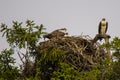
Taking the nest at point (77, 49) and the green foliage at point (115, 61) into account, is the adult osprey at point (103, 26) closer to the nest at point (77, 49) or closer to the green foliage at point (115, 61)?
the nest at point (77, 49)

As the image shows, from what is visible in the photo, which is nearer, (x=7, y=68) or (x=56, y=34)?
(x=7, y=68)

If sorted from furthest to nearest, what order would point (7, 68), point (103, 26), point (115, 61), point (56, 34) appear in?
point (103, 26), point (56, 34), point (7, 68), point (115, 61)

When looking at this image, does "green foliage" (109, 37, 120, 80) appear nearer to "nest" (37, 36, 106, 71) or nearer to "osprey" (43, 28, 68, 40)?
"nest" (37, 36, 106, 71)

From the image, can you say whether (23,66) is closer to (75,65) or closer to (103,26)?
(75,65)

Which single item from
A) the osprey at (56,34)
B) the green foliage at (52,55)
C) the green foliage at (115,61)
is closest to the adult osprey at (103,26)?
the osprey at (56,34)

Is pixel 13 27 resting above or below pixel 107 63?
above

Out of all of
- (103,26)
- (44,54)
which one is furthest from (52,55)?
(103,26)

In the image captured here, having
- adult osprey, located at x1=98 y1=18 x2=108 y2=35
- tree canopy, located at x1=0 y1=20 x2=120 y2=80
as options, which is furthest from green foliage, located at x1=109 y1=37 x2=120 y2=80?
adult osprey, located at x1=98 y1=18 x2=108 y2=35

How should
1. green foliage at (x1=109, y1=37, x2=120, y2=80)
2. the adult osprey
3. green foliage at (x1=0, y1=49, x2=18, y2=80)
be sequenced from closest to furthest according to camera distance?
green foliage at (x1=109, y1=37, x2=120, y2=80) → green foliage at (x1=0, y1=49, x2=18, y2=80) → the adult osprey

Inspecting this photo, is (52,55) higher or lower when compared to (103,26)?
lower

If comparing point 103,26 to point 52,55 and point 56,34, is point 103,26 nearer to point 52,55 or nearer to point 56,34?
point 56,34

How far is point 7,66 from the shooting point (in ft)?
57.6

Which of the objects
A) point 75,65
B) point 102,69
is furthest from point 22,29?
point 102,69

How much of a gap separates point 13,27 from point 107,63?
4.72 metres
